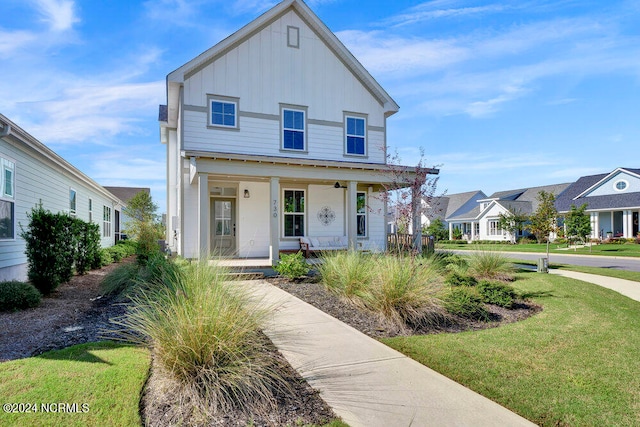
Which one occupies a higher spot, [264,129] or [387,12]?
[387,12]

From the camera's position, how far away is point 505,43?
37.5ft

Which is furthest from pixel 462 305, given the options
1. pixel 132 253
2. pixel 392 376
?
pixel 132 253

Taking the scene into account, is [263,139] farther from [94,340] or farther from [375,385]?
[375,385]

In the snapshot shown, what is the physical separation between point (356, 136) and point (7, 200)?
1096cm

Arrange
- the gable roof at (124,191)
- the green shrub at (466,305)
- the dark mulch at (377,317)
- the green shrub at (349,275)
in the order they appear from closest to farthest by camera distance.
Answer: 1. the dark mulch at (377,317)
2. the green shrub at (466,305)
3. the green shrub at (349,275)
4. the gable roof at (124,191)

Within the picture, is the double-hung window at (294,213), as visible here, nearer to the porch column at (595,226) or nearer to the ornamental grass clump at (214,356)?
the ornamental grass clump at (214,356)

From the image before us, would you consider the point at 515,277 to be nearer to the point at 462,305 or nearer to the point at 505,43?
the point at 462,305

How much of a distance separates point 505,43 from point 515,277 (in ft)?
23.1

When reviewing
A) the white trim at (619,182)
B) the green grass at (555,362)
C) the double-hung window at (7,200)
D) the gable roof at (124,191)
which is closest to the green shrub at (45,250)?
the double-hung window at (7,200)

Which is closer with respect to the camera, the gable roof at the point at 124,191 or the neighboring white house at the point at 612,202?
the neighboring white house at the point at 612,202

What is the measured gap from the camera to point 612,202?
29578 millimetres

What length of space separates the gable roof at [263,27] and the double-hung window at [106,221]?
25.7 feet

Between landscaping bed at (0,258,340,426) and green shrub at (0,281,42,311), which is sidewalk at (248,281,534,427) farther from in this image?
green shrub at (0,281,42,311)

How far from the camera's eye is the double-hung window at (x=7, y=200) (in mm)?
8612
